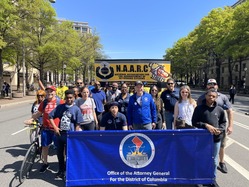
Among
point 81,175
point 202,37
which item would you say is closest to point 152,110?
point 81,175

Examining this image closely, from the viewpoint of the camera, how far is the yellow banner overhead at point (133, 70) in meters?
12.5

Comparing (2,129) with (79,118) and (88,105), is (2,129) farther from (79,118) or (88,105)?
(79,118)

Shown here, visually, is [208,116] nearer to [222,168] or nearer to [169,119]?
[222,168]

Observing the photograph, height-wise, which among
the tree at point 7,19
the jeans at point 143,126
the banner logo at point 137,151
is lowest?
the banner logo at point 137,151

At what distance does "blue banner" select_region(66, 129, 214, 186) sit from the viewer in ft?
15.4

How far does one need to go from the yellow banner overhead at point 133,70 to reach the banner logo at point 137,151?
26.0ft

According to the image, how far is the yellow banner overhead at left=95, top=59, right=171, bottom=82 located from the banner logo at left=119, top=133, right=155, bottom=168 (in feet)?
26.0

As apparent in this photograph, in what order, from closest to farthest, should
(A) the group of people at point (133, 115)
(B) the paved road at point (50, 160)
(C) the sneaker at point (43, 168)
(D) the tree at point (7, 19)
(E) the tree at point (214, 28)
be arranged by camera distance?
(A) the group of people at point (133, 115)
(B) the paved road at point (50, 160)
(C) the sneaker at point (43, 168)
(D) the tree at point (7, 19)
(E) the tree at point (214, 28)

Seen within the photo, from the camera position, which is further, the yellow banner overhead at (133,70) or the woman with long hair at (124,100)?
the yellow banner overhead at (133,70)

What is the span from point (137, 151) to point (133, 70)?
8.38 metres

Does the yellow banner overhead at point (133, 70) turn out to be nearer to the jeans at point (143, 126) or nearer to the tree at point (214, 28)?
the jeans at point (143, 126)

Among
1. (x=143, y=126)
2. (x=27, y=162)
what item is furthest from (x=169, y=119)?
(x=27, y=162)

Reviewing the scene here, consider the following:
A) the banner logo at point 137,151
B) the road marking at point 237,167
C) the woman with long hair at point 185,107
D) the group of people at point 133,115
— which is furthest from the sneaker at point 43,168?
the road marking at point 237,167

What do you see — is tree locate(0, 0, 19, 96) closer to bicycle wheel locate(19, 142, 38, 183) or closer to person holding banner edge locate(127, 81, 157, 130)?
bicycle wheel locate(19, 142, 38, 183)
